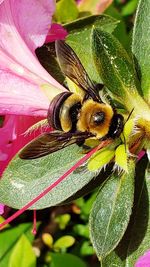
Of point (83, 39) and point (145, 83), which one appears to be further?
point (83, 39)

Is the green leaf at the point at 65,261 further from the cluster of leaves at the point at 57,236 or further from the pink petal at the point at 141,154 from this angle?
the pink petal at the point at 141,154

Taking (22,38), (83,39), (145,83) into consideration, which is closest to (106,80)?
(145,83)

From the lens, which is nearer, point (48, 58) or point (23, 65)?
point (23, 65)

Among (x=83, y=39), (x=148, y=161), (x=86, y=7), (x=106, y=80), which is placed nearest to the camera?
(x=106, y=80)

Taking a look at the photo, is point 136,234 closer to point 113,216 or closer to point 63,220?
point 113,216

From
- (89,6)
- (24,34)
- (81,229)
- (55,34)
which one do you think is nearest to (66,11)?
(89,6)

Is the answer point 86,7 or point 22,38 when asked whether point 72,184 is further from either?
point 86,7
